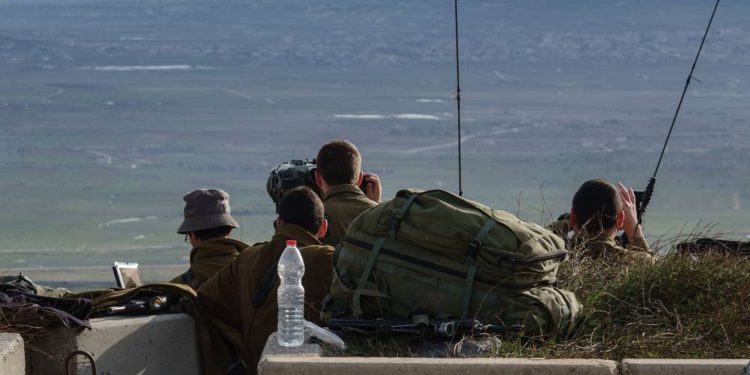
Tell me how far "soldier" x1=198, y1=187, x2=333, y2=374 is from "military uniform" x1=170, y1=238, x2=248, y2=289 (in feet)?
0.76

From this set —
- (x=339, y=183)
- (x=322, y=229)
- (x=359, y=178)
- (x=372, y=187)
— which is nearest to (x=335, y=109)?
(x=372, y=187)

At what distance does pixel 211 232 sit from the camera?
6680 mm

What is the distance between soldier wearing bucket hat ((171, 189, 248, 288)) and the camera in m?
6.62

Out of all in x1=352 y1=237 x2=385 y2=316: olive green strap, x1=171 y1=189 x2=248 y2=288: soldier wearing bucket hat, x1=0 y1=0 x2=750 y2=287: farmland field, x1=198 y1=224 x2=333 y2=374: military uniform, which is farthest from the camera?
x1=0 y1=0 x2=750 y2=287: farmland field

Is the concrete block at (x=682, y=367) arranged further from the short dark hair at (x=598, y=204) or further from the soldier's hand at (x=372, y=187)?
the soldier's hand at (x=372, y=187)

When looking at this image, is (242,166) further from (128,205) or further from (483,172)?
(483,172)

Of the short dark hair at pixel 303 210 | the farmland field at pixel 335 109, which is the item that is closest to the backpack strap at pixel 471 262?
the short dark hair at pixel 303 210

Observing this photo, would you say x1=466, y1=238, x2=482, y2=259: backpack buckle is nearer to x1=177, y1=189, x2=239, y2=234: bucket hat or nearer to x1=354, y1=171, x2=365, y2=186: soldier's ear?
x1=177, y1=189, x2=239, y2=234: bucket hat

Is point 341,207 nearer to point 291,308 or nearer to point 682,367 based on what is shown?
point 291,308

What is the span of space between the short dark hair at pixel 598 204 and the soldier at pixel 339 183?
1.03 metres

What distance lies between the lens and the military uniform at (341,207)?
6.92 metres

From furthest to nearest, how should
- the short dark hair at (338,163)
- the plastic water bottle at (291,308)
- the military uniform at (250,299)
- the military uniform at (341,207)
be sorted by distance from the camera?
the short dark hair at (338,163) < the military uniform at (341,207) < the military uniform at (250,299) < the plastic water bottle at (291,308)

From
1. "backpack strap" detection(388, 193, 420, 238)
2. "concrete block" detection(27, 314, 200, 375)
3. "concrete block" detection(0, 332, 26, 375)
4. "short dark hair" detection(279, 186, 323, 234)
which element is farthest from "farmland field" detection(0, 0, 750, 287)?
"concrete block" detection(0, 332, 26, 375)

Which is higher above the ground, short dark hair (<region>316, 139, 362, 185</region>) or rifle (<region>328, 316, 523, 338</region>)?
short dark hair (<region>316, 139, 362, 185</region>)
